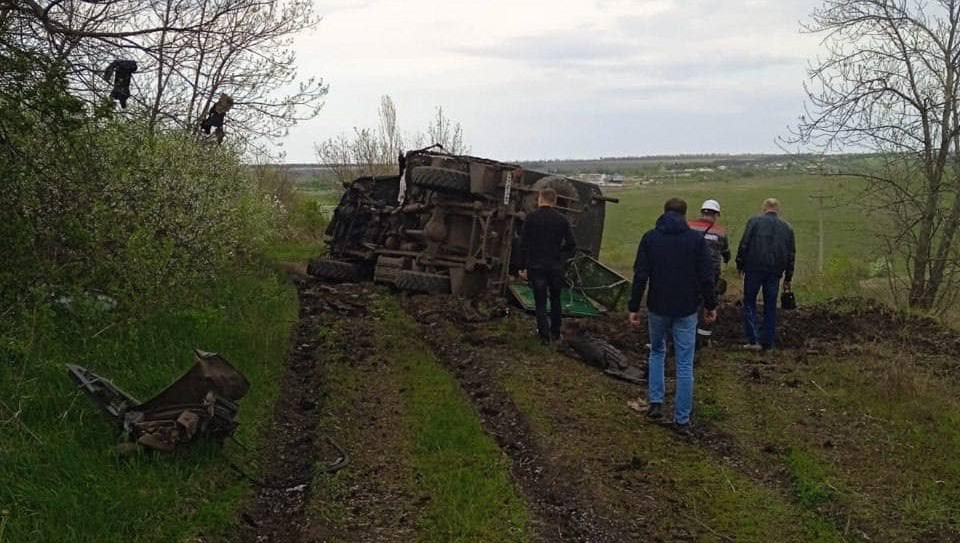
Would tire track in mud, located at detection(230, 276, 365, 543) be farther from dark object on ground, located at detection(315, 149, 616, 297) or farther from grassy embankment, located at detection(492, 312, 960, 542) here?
dark object on ground, located at detection(315, 149, 616, 297)

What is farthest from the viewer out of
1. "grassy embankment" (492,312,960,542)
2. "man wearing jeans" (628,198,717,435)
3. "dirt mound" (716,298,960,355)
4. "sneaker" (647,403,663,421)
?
"dirt mound" (716,298,960,355)

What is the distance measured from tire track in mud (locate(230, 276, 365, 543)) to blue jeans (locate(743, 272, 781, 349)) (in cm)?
505

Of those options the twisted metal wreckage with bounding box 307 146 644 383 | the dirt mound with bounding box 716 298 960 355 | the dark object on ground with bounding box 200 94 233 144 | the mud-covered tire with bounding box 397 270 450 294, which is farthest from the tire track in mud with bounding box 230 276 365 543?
the dark object on ground with bounding box 200 94 233 144

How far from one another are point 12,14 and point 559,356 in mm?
6229

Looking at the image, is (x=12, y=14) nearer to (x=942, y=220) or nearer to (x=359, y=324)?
(x=359, y=324)

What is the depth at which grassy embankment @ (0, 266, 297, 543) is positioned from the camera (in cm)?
532

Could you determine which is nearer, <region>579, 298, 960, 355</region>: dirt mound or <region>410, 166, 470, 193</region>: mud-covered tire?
<region>579, 298, 960, 355</region>: dirt mound

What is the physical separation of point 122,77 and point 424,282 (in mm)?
5653

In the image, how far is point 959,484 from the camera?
21.7 feet

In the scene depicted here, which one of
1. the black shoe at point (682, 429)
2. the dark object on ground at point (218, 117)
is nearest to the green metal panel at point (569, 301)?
the black shoe at point (682, 429)

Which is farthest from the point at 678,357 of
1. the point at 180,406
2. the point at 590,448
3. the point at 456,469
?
the point at 180,406

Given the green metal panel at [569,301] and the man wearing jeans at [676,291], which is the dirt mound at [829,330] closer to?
the green metal panel at [569,301]

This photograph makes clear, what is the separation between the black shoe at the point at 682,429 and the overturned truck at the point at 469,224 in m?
5.74

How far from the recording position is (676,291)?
791 cm
